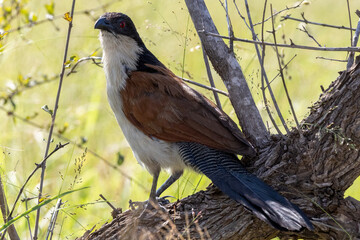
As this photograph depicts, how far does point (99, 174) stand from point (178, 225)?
1.81 metres

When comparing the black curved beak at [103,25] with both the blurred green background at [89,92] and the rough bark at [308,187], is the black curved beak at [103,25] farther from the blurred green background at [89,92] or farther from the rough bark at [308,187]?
the rough bark at [308,187]

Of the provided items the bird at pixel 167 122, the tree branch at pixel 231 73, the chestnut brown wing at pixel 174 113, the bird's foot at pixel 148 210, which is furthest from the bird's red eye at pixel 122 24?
the bird's foot at pixel 148 210

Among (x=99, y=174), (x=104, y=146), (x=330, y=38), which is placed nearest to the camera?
(x=99, y=174)

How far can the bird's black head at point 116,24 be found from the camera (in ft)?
10.5

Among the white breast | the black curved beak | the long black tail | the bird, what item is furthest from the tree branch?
the black curved beak

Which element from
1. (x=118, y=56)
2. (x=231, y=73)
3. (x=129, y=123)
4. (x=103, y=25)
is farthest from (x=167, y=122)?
(x=103, y=25)

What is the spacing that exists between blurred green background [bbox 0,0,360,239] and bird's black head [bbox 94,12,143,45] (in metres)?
0.31

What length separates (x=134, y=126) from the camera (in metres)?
3.05

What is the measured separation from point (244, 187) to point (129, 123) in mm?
835

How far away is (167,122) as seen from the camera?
2.90 meters

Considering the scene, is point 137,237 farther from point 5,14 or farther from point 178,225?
point 5,14

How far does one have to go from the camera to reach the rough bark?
8.05ft

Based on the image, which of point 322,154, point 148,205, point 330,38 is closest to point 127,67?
point 148,205

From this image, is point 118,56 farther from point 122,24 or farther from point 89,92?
point 89,92
